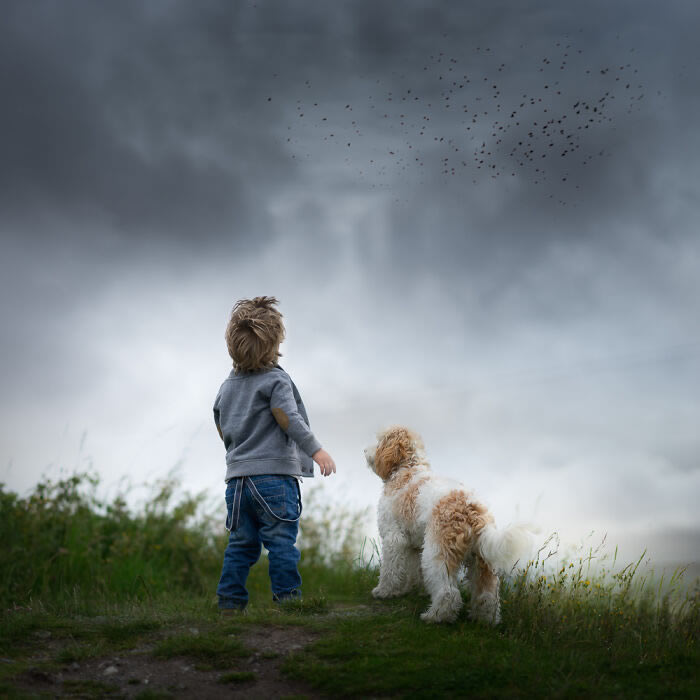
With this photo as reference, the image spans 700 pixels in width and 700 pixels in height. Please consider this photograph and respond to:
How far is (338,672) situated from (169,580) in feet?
21.3

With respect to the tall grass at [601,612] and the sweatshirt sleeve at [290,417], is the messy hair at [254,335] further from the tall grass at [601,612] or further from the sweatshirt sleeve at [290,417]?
the tall grass at [601,612]

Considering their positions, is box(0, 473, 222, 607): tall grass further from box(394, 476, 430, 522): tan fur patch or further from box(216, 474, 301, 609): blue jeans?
box(394, 476, 430, 522): tan fur patch

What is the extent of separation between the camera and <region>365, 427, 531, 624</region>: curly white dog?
624 cm

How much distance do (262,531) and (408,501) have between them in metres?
1.51

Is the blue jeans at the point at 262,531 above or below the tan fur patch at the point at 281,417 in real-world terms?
below

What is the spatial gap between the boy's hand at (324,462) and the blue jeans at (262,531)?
58cm

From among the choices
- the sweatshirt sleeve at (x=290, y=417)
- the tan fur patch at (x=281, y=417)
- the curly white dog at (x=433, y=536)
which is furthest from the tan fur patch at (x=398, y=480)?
the tan fur patch at (x=281, y=417)

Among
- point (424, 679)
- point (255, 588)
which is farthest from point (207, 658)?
point (255, 588)

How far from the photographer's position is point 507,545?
5949mm

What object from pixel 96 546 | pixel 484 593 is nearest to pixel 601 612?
pixel 484 593

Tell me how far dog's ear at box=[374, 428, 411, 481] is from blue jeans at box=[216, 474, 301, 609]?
889 mm

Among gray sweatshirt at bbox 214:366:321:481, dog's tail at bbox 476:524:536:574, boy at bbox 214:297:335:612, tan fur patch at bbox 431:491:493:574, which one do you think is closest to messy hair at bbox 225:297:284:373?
boy at bbox 214:297:335:612

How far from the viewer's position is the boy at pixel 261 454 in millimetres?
7207

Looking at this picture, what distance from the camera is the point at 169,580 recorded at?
11.2 m
